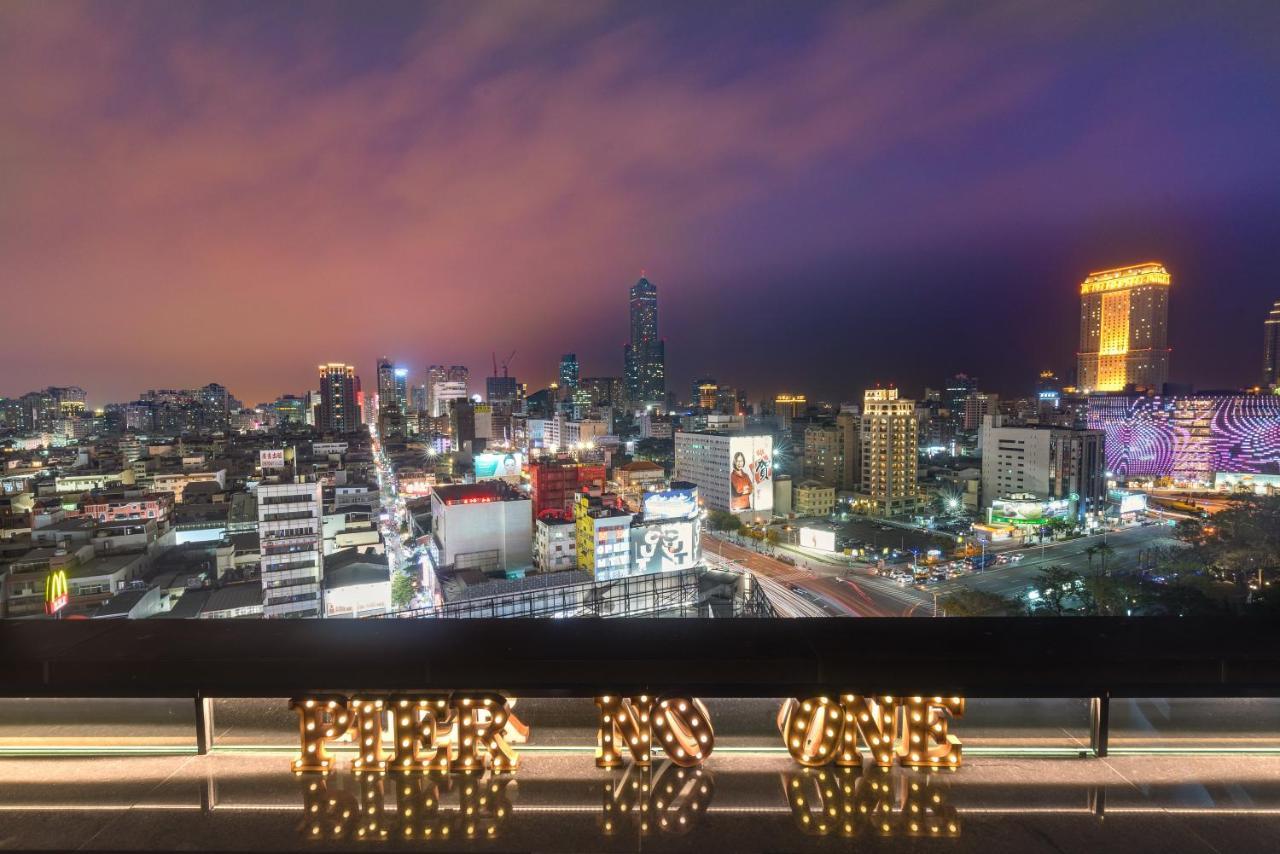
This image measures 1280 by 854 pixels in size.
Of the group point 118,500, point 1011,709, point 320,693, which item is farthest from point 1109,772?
point 118,500

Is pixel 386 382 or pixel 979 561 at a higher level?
pixel 386 382

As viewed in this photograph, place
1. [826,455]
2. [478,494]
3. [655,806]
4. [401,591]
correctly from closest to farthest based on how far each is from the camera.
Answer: [655,806] < [401,591] < [478,494] < [826,455]

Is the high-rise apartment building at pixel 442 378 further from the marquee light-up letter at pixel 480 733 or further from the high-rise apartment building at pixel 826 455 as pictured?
the marquee light-up letter at pixel 480 733

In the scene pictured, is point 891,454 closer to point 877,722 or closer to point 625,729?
point 877,722

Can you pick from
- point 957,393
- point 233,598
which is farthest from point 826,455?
point 957,393

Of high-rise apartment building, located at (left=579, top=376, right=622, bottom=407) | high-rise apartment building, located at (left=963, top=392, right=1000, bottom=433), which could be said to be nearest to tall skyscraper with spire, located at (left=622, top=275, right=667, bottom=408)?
high-rise apartment building, located at (left=579, top=376, right=622, bottom=407)

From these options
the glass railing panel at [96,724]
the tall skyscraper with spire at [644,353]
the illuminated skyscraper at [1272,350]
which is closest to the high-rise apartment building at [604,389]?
the tall skyscraper with spire at [644,353]

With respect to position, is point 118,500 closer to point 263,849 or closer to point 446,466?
point 446,466
